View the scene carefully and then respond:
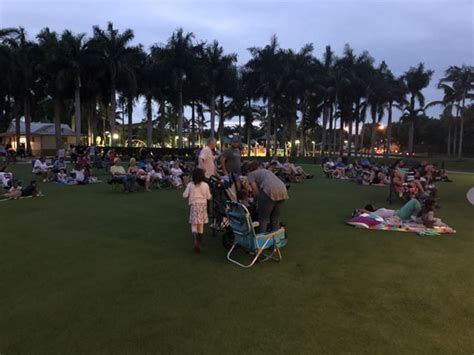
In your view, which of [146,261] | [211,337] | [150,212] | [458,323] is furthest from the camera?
[150,212]

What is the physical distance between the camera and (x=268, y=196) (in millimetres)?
5859

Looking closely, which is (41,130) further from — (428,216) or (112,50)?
(428,216)

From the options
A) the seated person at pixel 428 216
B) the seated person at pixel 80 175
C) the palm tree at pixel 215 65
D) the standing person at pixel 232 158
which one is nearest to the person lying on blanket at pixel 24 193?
the seated person at pixel 80 175

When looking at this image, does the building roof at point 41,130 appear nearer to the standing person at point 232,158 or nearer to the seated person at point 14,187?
the seated person at point 14,187

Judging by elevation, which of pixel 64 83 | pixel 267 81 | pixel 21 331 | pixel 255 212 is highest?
pixel 267 81

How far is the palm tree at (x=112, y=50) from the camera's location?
119ft

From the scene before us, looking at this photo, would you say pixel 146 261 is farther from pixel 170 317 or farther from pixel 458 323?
pixel 458 323

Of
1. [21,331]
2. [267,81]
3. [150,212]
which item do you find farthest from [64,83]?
[21,331]

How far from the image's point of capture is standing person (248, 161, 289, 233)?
587 centimetres

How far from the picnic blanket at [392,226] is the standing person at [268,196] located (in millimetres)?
2713

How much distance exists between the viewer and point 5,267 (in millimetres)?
5074

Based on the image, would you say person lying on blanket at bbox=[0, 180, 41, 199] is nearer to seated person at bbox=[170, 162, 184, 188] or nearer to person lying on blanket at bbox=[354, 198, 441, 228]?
seated person at bbox=[170, 162, 184, 188]

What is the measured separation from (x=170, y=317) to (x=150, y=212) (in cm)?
585

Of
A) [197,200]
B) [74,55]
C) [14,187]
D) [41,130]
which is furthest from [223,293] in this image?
[41,130]
